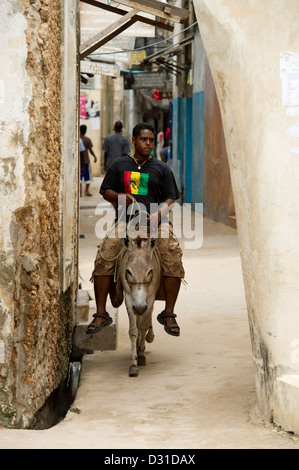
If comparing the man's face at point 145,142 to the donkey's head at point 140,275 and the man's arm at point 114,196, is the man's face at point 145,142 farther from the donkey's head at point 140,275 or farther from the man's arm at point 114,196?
the donkey's head at point 140,275

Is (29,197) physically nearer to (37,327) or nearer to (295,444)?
(37,327)

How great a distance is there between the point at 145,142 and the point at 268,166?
1.71 m

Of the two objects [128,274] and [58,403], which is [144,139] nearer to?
[128,274]

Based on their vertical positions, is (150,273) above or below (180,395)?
above

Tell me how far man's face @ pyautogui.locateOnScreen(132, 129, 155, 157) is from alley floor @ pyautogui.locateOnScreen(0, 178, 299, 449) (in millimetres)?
1814

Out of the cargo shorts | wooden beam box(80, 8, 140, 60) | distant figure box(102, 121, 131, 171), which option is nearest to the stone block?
the cargo shorts

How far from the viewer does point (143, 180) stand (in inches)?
250

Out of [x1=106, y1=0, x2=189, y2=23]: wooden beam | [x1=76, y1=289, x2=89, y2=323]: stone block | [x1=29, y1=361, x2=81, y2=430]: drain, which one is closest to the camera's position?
[x1=29, y1=361, x2=81, y2=430]: drain

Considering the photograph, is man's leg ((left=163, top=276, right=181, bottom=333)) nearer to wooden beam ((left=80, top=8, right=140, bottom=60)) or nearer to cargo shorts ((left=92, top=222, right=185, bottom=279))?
cargo shorts ((left=92, top=222, right=185, bottom=279))

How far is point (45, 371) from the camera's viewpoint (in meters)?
5.58

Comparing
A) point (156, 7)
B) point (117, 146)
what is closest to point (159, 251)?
point (156, 7)

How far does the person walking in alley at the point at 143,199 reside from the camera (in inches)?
248

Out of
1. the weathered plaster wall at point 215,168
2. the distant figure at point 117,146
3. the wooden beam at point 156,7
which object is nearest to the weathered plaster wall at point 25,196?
the wooden beam at point 156,7

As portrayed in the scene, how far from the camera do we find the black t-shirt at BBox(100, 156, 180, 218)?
249 inches
